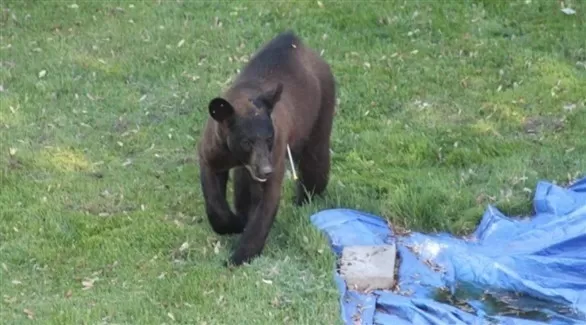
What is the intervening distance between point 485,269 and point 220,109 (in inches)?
74.3

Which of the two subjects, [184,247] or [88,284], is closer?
[88,284]

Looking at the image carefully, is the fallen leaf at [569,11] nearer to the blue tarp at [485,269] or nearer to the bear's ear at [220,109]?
the blue tarp at [485,269]

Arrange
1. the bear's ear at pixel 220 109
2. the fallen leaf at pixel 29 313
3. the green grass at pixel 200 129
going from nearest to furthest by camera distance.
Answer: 1. the fallen leaf at pixel 29 313
2. the bear's ear at pixel 220 109
3. the green grass at pixel 200 129

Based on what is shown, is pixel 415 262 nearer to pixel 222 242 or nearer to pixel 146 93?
pixel 222 242

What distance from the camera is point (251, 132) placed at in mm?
6258

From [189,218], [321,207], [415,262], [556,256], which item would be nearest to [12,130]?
[189,218]

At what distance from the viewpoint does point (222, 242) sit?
7027mm

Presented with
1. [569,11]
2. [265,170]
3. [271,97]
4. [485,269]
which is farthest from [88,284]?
[569,11]

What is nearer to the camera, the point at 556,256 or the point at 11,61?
the point at 556,256

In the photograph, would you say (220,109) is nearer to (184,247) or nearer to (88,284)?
(184,247)

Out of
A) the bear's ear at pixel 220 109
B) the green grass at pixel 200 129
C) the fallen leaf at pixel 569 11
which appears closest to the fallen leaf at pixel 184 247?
the green grass at pixel 200 129

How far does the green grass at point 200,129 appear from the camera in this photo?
21.0 feet

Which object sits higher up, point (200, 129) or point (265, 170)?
point (265, 170)

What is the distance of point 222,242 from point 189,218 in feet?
1.70
